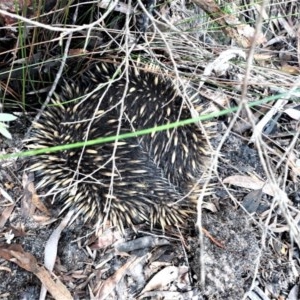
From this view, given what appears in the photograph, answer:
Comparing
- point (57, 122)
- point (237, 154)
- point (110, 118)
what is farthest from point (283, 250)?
point (57, 122)

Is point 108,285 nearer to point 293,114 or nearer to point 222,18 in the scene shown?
point 222,18

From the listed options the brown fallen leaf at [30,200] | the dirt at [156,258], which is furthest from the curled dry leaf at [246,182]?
the brown fallen leaf at [30,200]

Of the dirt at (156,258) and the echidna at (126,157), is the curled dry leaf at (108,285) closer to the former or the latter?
the dirt at (156,258)

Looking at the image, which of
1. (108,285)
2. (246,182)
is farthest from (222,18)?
(108,285)

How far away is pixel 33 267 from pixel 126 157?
488mm

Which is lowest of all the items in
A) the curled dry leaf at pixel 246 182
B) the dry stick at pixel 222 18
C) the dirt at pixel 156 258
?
the dirt at pixel 156 258

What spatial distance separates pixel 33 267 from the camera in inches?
70.0

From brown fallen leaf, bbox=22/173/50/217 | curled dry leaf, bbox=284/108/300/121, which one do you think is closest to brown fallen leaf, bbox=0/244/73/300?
brown fallen leaf, bbox=22/173/50/217

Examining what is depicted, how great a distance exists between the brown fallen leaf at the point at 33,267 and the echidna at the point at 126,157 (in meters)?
0.22

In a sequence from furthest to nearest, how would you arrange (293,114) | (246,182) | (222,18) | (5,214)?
(293,114) → (246,182) → (5,214) → (222,18)

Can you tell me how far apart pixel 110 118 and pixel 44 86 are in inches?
14.6

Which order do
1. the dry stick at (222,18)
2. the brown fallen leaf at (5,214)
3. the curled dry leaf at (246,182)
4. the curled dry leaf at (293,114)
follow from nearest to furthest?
the dry stick at (222,18), the brown fallen leaf at (5,214), the curled dry leaf at (246,182), the curled dry leaf at (293,114)

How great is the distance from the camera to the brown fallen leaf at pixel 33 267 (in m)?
1.75

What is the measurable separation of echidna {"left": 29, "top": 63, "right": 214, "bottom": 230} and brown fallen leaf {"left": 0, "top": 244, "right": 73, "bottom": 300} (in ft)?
0.72
